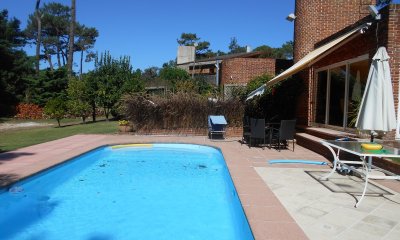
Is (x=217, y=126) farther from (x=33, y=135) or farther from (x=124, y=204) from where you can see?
(x=33, y=135)

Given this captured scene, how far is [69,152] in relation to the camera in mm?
12000

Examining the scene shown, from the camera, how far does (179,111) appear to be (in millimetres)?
18219

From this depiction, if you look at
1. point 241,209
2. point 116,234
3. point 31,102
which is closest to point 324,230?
point 241,209

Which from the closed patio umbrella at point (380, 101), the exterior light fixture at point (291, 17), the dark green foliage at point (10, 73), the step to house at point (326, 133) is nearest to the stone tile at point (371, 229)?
the closed patio umbrella at point (380, 101)

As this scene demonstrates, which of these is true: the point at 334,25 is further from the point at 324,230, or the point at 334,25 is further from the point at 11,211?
the point at 11,211

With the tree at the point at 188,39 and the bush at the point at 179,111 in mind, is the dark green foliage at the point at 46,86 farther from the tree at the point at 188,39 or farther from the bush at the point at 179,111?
the tree at the point at 188,39

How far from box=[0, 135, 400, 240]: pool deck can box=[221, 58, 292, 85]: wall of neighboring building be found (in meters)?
16.5

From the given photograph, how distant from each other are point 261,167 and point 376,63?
13.2ft

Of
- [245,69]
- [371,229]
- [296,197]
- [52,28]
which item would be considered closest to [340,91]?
[296,197]

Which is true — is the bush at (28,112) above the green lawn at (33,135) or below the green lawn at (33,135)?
above

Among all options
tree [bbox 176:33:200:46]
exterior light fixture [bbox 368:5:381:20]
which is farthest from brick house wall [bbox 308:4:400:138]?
tree [bbox 176:33:200:46]

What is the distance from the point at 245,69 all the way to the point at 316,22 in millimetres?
12938

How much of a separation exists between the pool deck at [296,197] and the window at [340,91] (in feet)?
6.86

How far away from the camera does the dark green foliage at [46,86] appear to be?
3516 centimetres
